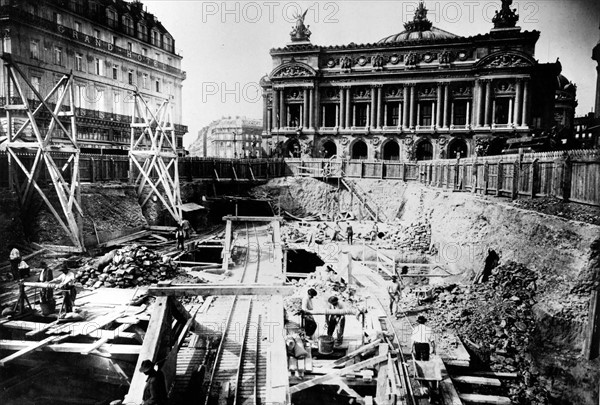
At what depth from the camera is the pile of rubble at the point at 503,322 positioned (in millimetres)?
9453

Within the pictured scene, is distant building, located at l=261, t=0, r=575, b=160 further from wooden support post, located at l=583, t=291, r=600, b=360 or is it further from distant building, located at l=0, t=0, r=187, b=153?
wooden support post, located at l=583, t=291, r=600, b=360

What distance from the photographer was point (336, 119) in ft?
153

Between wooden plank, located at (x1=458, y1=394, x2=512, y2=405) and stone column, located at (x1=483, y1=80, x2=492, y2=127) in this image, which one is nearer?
wooden plank, located at (x1=458, y1=394, x2=512, y2=405)

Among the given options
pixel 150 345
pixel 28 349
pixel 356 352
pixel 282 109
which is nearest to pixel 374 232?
→ pixel 356 352

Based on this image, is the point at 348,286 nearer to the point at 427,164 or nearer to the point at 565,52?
the point at 565,52

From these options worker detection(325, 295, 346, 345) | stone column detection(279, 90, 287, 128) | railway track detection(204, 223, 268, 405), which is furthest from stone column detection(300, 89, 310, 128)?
worker detection(325, 295, 346, 345)

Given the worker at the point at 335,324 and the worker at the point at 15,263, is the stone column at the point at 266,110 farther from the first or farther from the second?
the worker at the point at 335,324

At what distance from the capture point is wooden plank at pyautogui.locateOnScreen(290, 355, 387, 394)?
870 cm

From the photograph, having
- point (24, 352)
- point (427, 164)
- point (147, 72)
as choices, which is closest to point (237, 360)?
point (24, 352)

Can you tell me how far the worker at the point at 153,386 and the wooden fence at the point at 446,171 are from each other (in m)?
10.6

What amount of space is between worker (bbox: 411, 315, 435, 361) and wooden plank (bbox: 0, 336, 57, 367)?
8486 millimetres

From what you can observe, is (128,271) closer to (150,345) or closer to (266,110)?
(150,345)

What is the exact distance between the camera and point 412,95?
4400cm

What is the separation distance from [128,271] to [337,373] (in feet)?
27.1
